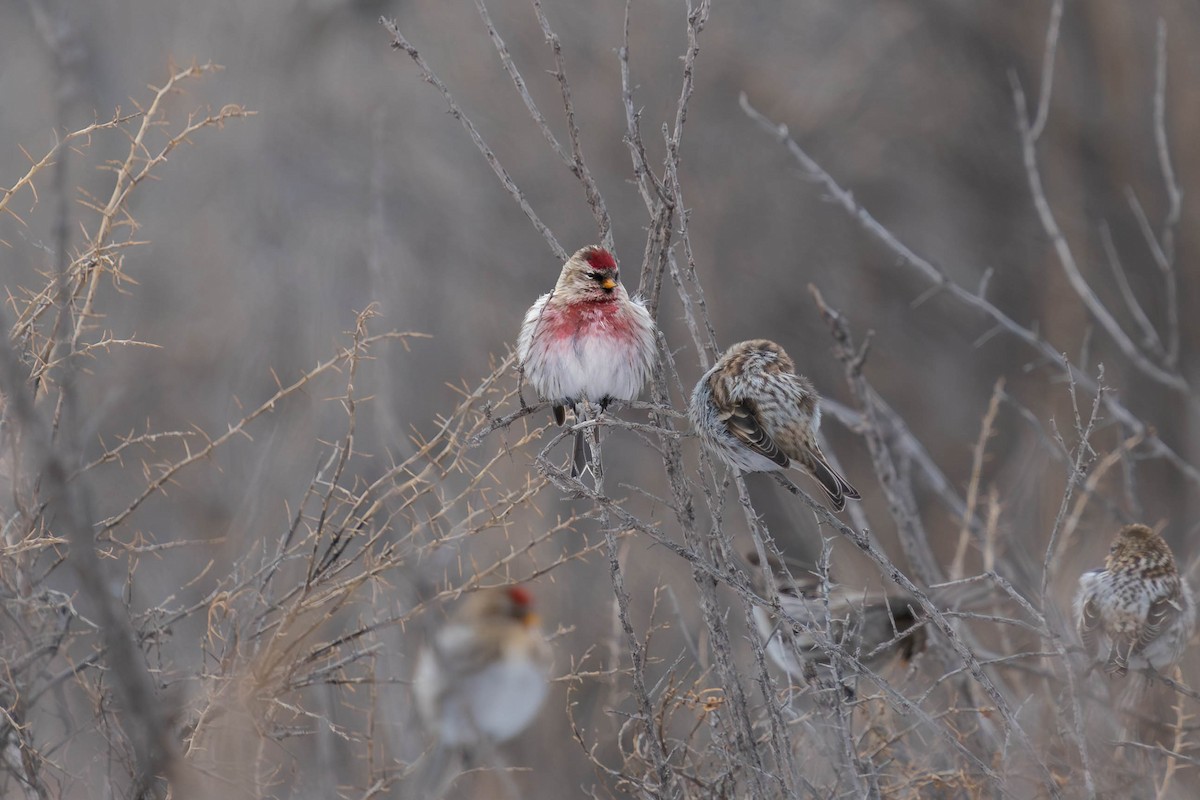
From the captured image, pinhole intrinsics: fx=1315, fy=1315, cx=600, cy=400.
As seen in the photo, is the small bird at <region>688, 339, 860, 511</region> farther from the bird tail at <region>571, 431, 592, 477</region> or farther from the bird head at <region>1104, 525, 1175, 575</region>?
the bird head at <region>1104, 525, 1175, 575</region>

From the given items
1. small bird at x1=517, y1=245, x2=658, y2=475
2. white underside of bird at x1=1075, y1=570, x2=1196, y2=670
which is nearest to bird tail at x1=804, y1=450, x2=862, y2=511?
small bird at x1=517, y1=245, x2=658, y2=475

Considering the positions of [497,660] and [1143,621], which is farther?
[497,660]

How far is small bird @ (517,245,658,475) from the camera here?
380 cm

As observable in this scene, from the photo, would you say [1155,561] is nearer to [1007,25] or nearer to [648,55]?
[648,55]

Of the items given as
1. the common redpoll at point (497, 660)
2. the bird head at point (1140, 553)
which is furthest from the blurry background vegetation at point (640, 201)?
the bird head at point (1140, 553)

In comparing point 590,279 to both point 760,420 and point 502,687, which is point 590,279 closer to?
point 760,420

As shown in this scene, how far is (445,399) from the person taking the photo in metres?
11.4

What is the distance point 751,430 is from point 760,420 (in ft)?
0.14

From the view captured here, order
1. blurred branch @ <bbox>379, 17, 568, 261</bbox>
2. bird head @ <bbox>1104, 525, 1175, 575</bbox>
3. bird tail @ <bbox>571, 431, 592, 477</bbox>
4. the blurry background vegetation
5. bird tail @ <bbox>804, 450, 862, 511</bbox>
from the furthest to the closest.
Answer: the blurry background vegetation → bird tail @ <bbox>571, 431, 592, 477</bbox> → bird head @ <bbox>1104, 525, 1175, 575</bbox> → bird tail @ <bbox>804, 450, 862, 511</bbox> → blurred branch @ <bbox>379, 17, 568, 261</bbox>

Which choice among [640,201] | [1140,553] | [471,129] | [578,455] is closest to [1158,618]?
[1140,553]

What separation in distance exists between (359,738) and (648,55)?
8.65 m

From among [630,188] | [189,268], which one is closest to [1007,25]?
[630,188]

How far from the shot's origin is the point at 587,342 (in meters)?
3.82

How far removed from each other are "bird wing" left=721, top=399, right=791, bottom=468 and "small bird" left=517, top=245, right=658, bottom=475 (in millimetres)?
305
